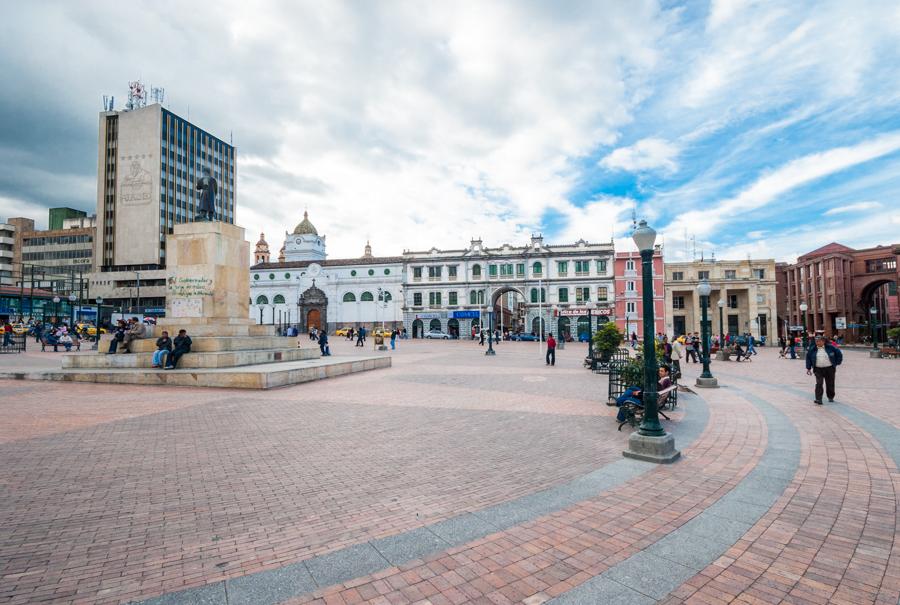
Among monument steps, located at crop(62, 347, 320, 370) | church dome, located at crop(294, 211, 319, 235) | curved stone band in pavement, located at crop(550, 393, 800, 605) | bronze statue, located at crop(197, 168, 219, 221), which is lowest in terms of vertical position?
curved stone band in pavement, located at crop(550, 393, 800, 605)

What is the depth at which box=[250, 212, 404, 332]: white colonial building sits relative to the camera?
199ft

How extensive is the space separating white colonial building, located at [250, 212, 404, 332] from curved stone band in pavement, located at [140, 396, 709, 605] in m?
56.3

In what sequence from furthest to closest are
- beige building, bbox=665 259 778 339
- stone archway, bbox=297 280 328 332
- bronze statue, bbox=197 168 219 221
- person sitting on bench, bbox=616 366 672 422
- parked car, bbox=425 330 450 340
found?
stone archway, bbox=297 280 328 332
parked car, bbox=425 330 450 340
beige building, bbox=665 259 778 339
bronze statue, bbox=197 168 219 221
person sitting on bench, bbox=616 366 672 422

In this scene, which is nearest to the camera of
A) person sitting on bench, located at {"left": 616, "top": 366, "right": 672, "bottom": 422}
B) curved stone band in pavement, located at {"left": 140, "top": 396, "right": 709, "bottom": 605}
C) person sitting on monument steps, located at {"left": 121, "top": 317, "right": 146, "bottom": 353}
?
curved stone band in pavement, located at {"left": 140, "top": 396, "right": 709, "bottom": 605}

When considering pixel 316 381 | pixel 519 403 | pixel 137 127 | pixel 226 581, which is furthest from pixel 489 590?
pixel 137 127

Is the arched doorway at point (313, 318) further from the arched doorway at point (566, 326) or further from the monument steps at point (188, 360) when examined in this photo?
the monument steps at point (188, 360)

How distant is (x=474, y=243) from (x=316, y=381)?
155 ft

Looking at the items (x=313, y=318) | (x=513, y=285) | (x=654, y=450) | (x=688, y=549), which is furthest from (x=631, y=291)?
(x=688, y=549)

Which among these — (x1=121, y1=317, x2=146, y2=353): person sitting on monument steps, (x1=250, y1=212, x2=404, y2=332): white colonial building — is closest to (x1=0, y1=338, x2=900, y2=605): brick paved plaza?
(x1=121, y1=317, x2=146, y2=353): person sitting on monument steps

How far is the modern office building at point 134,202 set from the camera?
235 feet

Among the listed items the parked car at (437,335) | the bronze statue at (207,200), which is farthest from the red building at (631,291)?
the bronze statue at (207,200)

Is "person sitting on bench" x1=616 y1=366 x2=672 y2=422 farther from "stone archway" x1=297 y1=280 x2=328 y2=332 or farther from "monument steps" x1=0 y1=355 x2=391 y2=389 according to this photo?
"stone archway" x1=297 y1=280 x2=328 y2=332

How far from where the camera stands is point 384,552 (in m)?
3.48

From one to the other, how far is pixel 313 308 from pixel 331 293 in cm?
329
